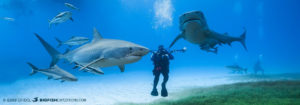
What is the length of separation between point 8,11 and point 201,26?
159 ft

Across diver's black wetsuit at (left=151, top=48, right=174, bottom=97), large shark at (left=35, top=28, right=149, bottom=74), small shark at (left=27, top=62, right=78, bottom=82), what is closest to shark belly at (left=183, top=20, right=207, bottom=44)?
diver's black wetsuit at (left=151, top=48, right=174, bottom=97)

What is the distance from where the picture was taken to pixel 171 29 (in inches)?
6609

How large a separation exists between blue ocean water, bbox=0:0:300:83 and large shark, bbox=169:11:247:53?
19037mm

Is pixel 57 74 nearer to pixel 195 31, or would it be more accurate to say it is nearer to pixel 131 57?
pixel 131 57

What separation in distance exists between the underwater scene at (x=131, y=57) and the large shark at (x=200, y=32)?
39 mm

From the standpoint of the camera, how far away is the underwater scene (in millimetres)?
4484

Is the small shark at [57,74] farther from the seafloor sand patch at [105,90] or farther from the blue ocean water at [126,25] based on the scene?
the blue ocean water at [126,25]

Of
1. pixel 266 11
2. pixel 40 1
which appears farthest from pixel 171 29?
pixel 40 1

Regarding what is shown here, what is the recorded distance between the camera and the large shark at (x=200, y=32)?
Result: 6.10 m

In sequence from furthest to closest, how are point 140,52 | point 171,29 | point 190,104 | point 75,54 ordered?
point 171,29 → point 190,104 → point 75,54 → point 140,52

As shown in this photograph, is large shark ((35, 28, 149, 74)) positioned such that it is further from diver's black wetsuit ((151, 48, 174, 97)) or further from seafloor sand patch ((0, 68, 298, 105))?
seafloor sand patch ((0, 68, 298, 105))

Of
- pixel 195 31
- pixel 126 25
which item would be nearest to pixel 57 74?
pixel 195 31

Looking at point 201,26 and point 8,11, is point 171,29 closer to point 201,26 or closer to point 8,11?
point 8,11

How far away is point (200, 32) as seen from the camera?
6836 mm
